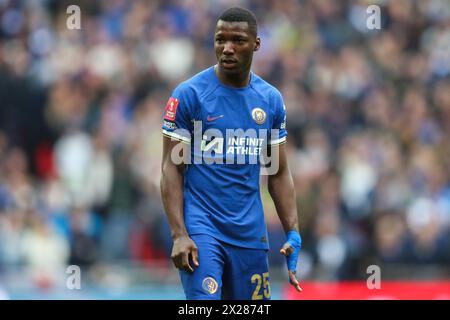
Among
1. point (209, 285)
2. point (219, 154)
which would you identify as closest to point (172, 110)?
point (219, 154)

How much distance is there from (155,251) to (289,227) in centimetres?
697

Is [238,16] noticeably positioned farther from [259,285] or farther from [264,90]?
[259,285]

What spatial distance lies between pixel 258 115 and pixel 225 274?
3.93 feet

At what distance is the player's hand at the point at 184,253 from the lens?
27.1ft

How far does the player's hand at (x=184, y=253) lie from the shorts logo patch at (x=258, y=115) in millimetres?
1059

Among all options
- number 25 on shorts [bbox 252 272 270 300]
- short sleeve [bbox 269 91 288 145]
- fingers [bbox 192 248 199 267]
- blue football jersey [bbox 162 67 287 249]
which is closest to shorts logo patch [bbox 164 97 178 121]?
blue football jersey [bbox 162 67 287 249]

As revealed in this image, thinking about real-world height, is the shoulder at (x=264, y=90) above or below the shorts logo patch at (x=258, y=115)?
above

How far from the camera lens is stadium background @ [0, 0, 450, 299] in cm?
1528

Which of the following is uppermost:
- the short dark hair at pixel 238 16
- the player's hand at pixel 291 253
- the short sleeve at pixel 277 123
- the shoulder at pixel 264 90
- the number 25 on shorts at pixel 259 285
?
the short dark hair at pixel 238 16

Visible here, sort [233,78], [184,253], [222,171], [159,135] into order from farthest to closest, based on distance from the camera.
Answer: [159,135] < [233,78] < [222,171] < [184,253]

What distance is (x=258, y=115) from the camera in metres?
8.77

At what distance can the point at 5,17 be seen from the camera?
737 inches

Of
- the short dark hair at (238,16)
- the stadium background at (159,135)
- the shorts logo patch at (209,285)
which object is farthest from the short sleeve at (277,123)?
the stadium background at (159,135)

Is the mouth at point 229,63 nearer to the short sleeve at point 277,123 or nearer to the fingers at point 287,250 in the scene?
the short sleeve at point 277,123
